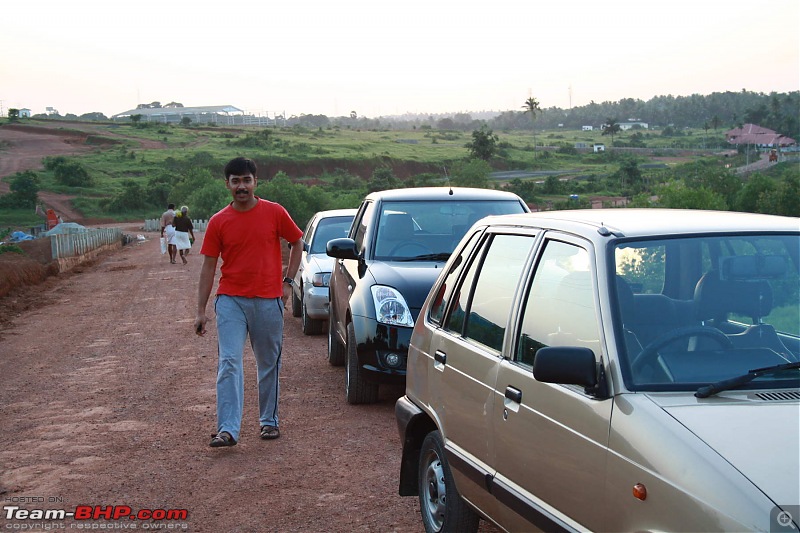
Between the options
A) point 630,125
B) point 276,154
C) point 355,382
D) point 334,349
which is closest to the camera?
point 355,382

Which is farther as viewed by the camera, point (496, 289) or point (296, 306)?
point (296, 306)

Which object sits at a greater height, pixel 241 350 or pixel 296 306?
pixel 241 350

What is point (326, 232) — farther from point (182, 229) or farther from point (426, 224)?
point (182, 229)

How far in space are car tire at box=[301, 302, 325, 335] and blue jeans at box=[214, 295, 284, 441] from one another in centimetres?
571

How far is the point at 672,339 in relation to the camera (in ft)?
11.8

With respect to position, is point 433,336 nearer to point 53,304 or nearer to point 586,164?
point 53,304

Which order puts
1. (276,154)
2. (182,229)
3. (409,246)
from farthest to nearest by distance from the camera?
1. (276,154)
2. (182,229)
3. (409,246)

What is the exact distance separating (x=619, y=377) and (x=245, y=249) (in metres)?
4.45

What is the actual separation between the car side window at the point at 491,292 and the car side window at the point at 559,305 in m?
0.19

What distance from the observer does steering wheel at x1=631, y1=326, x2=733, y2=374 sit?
3443mm

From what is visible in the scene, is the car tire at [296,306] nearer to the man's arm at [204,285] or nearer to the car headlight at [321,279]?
the car headlight at [321,279]

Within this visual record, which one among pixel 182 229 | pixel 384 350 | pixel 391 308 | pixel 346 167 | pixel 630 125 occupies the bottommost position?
pixel 346 167

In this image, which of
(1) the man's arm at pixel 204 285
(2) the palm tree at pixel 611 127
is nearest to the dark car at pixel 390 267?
(1) the man's arm at pixel 204 285

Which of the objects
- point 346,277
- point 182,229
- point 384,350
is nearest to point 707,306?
point 384,350
